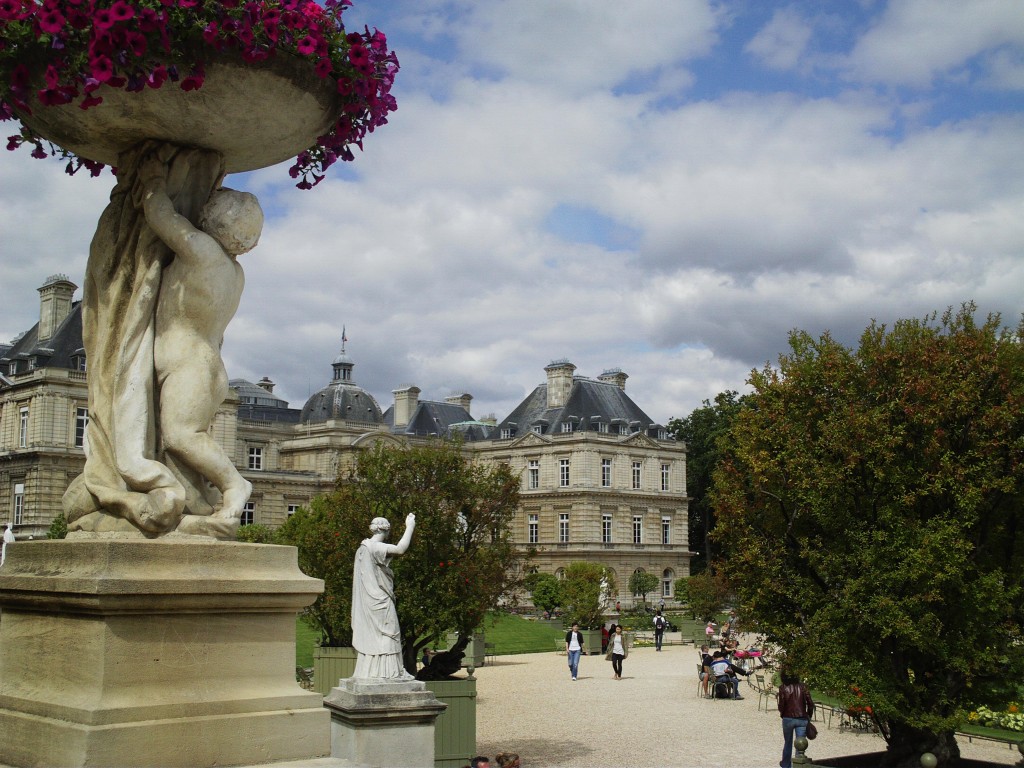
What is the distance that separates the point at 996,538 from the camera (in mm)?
13016

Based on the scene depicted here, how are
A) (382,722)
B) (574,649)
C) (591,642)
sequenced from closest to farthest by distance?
(382,722)
(574,649)
(591,642)

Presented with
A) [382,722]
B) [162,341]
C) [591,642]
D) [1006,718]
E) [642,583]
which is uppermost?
[162,341]

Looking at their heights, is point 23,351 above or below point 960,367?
above

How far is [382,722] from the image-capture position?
10.7 meters

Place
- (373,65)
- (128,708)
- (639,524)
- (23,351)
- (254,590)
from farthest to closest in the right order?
(639,524) < (23,351) < (373,65) < (254,590) < (128,708)

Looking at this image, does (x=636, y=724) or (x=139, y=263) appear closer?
(x=139, y=263)

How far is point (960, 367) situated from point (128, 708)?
11523 mm

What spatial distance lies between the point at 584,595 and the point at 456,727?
2662cm

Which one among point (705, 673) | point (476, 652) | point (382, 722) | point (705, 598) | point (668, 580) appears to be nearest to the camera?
point (382, 722)

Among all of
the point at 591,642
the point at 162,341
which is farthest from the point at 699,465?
the point at 162,341

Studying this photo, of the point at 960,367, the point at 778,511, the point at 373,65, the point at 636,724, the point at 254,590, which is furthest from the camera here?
the point at 636,724

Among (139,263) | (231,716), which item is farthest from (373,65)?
(231,716)

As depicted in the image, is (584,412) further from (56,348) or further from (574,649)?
(574,649)

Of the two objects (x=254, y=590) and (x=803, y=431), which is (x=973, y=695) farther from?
(x=254, y=590)
